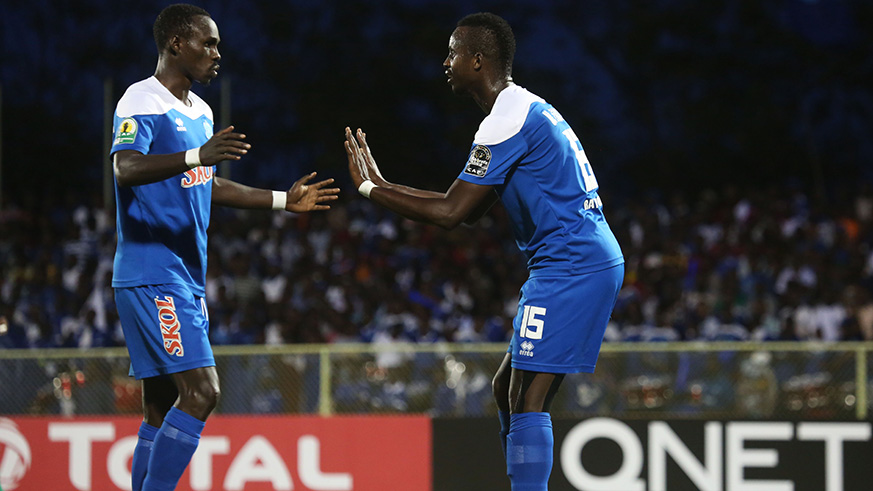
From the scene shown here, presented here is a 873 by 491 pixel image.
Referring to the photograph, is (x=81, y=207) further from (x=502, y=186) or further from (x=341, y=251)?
(x=502, y=186)

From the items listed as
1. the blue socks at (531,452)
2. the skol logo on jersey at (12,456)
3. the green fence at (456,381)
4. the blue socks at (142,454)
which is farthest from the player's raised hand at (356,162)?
the green fence at (456,381)

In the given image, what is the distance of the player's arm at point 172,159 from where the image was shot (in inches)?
175

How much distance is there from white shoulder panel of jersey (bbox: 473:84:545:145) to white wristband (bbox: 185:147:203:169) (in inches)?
44.1

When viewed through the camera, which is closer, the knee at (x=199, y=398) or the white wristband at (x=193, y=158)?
the white wristband at (x=193, y=158)

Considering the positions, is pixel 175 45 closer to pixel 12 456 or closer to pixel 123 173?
pixel 123 173

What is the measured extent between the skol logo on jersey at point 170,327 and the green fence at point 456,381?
5.09m

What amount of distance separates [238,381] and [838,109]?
14.4 m

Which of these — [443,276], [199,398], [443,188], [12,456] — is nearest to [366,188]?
[199,398]

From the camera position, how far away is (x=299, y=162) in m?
→ 22.1

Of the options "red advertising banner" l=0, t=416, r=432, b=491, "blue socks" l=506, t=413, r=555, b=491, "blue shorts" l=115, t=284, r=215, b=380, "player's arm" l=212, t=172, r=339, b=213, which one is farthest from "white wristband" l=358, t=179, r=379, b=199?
"red advertising banner" l=0, t=416, r=432, b=491

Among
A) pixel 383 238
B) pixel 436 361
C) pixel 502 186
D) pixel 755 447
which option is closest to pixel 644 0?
pixel 383 238

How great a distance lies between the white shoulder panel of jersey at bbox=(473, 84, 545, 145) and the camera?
4.53 metres

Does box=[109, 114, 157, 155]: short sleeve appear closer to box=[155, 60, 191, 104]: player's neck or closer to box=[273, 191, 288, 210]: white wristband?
box=[155, 60, 191, 104]: player's neck

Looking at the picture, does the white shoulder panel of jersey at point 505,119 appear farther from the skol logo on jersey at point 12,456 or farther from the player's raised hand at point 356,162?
the skol logo on jersey at point 12,456
